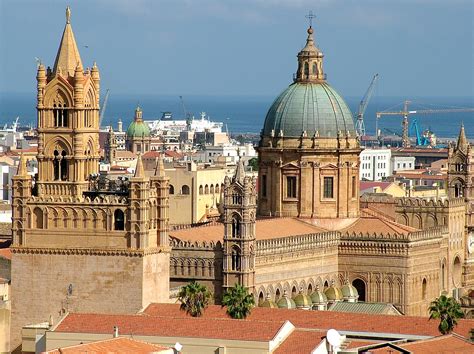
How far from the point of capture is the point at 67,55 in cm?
10356

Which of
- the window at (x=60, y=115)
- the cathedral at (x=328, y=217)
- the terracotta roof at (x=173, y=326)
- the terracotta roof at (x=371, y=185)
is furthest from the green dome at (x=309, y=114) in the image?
the terracotta roof at (x=371, y=185)

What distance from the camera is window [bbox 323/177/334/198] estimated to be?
4803 inches

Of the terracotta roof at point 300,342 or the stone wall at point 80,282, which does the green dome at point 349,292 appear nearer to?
the stone wall at point 80,282

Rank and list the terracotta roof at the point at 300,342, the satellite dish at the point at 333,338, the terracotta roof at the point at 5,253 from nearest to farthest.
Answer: the satellite dish at the point at 333,338 → the terracotta roof at the point at 300,342 → the terracotta roof at the point at 5,253

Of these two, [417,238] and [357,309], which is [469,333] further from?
[417,238]

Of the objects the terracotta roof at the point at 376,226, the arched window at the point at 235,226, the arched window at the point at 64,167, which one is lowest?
the terracotta roof at the point at 376,226

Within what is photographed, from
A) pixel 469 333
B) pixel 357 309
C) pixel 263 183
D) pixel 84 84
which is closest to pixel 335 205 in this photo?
pixel 263 183

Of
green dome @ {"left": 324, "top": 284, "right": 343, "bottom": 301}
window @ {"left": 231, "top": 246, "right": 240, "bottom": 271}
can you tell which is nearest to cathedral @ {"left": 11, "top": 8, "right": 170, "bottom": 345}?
window @ {"left": 231, "top": 246, "right": 240, "bottom": 271}

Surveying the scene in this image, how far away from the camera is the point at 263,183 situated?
12300cm

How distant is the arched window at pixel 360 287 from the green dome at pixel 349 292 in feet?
9.37

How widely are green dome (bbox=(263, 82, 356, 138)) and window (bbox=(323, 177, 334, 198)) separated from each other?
244cm

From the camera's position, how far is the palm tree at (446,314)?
89.4 meters

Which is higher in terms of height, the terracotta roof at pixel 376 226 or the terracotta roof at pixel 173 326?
the terracotta roof at pixel 376 226

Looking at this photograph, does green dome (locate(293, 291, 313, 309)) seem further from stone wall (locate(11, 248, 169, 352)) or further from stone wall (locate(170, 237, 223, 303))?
stone wall (locate(11, 248, 169, 352))
